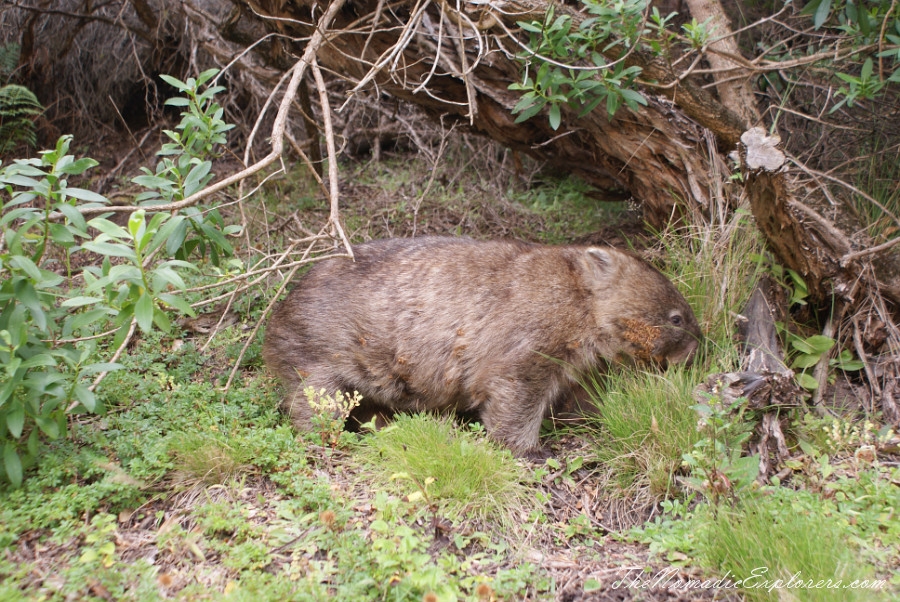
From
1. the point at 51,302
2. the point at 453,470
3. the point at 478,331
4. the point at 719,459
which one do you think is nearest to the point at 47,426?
the point at 51,302

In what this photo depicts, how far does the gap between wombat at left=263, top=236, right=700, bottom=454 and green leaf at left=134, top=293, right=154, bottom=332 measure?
1474mm

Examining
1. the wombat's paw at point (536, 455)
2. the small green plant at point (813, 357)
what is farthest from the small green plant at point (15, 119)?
the small green plant at point (813, 357)

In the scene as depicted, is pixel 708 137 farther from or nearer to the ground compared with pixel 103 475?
farther from the ground

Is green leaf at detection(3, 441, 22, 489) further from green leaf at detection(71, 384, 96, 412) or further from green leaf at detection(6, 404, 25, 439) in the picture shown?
green leaf at detection(71, 384, 96, 412)

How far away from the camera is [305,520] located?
3598 millimetres

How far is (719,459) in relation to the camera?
3629mm

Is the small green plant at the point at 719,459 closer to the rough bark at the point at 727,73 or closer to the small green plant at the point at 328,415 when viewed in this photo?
the small green plant at the point at 328,415

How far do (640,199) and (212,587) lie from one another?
4615 millimetres

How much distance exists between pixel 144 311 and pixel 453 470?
1.77 m

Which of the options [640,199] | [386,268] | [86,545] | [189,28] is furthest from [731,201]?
[189,28]

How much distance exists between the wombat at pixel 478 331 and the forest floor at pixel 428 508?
9.7 inches

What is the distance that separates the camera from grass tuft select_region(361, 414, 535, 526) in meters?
3.80

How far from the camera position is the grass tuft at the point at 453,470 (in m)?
3.80

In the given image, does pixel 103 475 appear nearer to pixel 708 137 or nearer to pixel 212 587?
pixel 212 587
